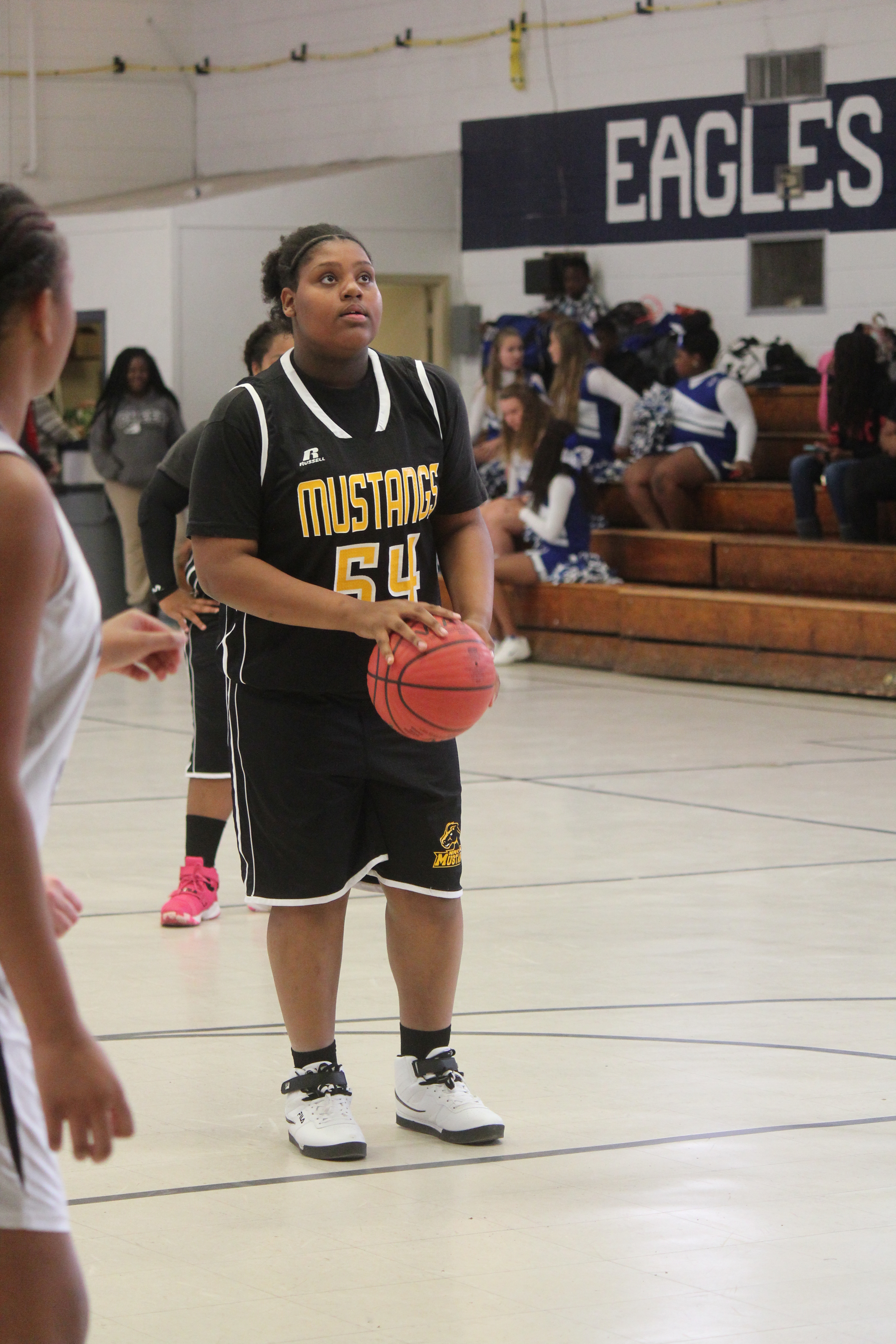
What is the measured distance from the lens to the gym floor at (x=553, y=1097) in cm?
308

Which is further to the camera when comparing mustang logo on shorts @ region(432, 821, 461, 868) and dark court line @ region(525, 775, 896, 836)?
dark court line @ region(525, 775, 896, 836)

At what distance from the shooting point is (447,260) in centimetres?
1711

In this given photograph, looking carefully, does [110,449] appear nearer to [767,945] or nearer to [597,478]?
[597,478]

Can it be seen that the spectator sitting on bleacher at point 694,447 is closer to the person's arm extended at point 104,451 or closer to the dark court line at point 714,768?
the person's arm extended at point 104,451

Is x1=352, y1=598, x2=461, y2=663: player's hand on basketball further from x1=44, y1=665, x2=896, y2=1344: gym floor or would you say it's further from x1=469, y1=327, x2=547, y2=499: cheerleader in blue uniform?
x1=469, y1=327, x2=547, y2=499: cheerleader in blue uniform

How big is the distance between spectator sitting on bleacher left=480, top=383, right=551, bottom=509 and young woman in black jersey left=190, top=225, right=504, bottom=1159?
8864 millimetres

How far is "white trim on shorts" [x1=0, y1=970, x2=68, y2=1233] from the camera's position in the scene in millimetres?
1959

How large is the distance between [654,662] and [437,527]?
336 inches

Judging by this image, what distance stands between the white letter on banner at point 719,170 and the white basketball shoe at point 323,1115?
11.7 meters

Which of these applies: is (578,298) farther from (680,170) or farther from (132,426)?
(132,426)

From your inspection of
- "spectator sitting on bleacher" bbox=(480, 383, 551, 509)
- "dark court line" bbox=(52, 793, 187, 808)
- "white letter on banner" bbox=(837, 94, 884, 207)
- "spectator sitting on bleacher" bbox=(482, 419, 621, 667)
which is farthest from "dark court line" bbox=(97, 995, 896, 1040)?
"white letter on banner" bbox=(837, 94, 884, 207)

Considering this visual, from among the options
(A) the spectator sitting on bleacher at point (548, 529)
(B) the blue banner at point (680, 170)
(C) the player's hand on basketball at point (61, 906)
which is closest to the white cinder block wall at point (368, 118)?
(B) the blue banner at point (680, 170)

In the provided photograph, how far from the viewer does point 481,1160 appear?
3771mm

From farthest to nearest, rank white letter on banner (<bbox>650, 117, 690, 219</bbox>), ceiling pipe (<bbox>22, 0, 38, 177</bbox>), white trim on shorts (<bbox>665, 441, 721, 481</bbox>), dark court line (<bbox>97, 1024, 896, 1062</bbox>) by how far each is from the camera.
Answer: ceiling pipe (<bbox>22, 0, 38, 177</bbox>) → white letter on banner (<bbox>650, 117, 690, 219</bbox>) → white trim on shorts (<bbox>665, 441, 721, 481</bbox>) → dark court line (<bbox>97, 1024, 896, 1062</bbox>)
